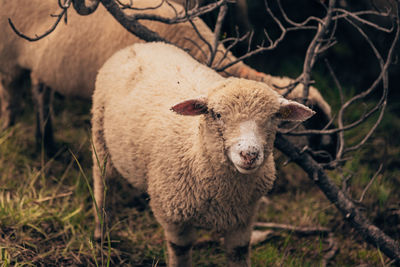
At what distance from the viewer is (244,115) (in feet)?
6.45

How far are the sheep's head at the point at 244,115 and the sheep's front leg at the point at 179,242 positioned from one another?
0.61 meters

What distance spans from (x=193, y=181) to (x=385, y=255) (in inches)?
68.8

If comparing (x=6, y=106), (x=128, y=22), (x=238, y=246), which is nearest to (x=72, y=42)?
(x=128, y=22)

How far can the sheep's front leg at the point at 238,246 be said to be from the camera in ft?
8.17

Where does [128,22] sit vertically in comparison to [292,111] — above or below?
above

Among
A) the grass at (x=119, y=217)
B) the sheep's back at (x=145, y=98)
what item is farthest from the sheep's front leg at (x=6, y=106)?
the sheep's back at (x=145, y=98)

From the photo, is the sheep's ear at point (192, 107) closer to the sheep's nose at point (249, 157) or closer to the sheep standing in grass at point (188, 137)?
the sheep standing in grass at point (188, 137)

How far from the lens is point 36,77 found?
4.05m

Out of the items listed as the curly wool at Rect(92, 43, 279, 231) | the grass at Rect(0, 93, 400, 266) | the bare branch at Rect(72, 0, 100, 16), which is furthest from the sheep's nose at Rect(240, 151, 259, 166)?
the bare branch at Rect(72, 0, 100, 16)

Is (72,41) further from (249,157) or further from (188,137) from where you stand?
(249,157)

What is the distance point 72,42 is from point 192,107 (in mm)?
2084

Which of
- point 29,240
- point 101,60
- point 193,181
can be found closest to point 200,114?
point 193,181

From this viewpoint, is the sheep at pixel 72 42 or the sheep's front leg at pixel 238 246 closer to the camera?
the sheep's front leg at pixel 238 246

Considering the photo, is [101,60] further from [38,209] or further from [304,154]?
[304,154]
